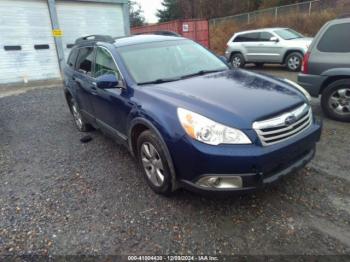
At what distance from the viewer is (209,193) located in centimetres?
256

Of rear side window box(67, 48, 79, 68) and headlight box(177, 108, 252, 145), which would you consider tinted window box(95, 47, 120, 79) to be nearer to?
rear side window box(67, 48, 79, 68)

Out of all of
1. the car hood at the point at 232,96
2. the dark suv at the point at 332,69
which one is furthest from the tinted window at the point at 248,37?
the car hood at the point at 232,96

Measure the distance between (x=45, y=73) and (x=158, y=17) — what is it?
109 ft

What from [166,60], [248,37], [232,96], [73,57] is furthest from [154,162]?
[248,37]

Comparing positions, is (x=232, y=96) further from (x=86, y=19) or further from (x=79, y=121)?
(x=86, y=19)

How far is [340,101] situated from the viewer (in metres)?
4.93

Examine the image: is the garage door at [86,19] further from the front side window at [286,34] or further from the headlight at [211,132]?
A: the headlight at [211,132]

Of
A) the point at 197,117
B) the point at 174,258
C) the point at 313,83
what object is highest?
the point at 197,117

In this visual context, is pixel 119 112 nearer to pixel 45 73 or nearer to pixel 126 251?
pixel 126 251

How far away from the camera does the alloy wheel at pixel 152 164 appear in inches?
118

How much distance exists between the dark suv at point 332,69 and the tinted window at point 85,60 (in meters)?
3.83

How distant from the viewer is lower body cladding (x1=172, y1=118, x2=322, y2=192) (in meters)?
2.40

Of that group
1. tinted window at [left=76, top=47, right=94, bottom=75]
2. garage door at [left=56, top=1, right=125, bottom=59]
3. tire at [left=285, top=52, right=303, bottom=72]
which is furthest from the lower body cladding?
garage door at [left=56, top=1, right=125, bottom=59]

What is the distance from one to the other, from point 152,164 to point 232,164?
3.41 ft
